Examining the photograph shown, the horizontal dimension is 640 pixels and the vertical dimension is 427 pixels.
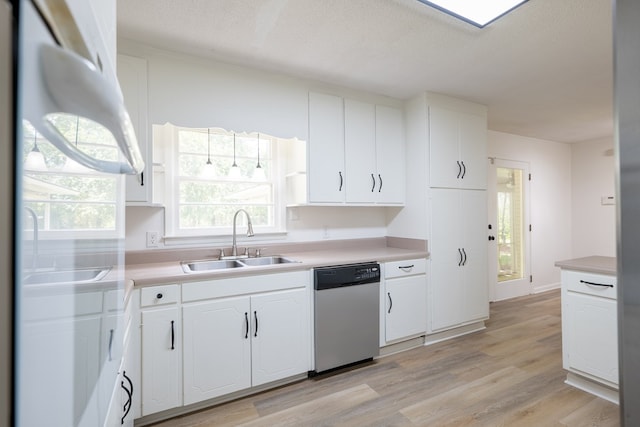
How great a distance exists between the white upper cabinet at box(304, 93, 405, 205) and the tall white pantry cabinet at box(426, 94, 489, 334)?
358 millimetres

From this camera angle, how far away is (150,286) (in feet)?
5.95

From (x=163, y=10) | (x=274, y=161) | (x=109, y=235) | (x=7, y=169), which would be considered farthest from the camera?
(x=274, y=161)

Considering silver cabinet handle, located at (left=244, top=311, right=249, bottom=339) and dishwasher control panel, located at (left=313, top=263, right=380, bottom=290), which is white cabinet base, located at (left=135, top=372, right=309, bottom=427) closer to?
silver cabinet handle, located at (left=244, top=311, right=249, bottom=339)

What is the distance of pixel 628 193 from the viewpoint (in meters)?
0.41

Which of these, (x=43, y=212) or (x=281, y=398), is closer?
(x=43, y=212)

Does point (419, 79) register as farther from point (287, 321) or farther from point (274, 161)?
point (287, 321)

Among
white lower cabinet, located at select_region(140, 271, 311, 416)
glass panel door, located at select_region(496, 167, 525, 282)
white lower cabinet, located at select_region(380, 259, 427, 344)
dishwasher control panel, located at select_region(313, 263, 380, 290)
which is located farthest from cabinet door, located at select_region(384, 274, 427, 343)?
glass panel door, located at select_region(496, 167, 525, 282)

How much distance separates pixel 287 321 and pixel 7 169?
2.15 metres

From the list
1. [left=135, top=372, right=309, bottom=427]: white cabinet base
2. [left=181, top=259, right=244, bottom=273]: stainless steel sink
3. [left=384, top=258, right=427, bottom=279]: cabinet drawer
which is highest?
[left=181, top=259, right=244, bottom=273]: stainless steel sink

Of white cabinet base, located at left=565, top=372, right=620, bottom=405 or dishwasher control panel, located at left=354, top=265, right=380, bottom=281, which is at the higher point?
dishwasher control panel, located at left=354, top=265, right=380, bottom=281

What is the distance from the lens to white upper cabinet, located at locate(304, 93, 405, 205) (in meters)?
2.72

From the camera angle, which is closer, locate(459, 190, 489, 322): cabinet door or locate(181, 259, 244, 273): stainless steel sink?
locate(181, 259, 244, 273): stainless steel sink

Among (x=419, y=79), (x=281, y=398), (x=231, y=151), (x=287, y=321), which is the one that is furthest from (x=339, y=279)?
(x=419, y=79)

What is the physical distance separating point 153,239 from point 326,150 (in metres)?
1.60
